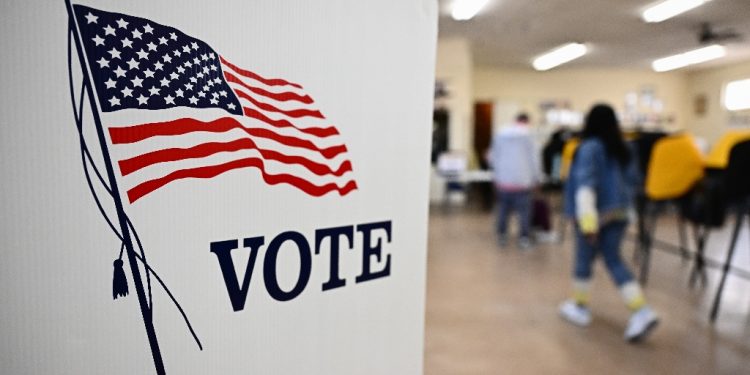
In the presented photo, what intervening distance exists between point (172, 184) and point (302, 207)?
0.24m

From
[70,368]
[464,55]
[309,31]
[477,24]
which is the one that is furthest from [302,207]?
[464,55]

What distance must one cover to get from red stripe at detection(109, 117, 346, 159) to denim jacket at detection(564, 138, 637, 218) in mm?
2227

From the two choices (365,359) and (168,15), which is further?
(365,359)

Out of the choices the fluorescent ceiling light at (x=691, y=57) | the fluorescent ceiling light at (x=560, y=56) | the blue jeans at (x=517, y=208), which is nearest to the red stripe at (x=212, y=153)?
the blue jeans at (x=517, y=208)

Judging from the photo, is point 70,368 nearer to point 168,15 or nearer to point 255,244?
point 255,244

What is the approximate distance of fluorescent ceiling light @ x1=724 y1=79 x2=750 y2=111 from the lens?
10.1 m

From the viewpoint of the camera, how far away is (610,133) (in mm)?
2678

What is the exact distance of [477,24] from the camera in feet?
23.1

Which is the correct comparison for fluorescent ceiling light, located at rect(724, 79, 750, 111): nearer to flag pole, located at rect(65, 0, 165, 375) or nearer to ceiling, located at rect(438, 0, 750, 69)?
ceiling, located at rect(438, 0, 750, 69)

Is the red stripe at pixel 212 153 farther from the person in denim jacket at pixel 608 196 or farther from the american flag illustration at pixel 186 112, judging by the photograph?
the person in denim jacket at pixel 608 196

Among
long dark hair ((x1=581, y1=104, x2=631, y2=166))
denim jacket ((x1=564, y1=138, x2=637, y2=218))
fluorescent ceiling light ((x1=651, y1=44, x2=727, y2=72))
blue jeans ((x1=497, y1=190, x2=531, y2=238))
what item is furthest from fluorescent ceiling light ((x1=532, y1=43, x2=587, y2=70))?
denim jacket ((x1=564, y1=138, x2=637, y2=218))

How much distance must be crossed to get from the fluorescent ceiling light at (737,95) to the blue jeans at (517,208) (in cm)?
851

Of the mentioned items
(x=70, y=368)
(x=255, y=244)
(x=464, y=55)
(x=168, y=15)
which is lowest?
(x=70, y=368)

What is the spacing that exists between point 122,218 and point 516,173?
4751 millimetres
